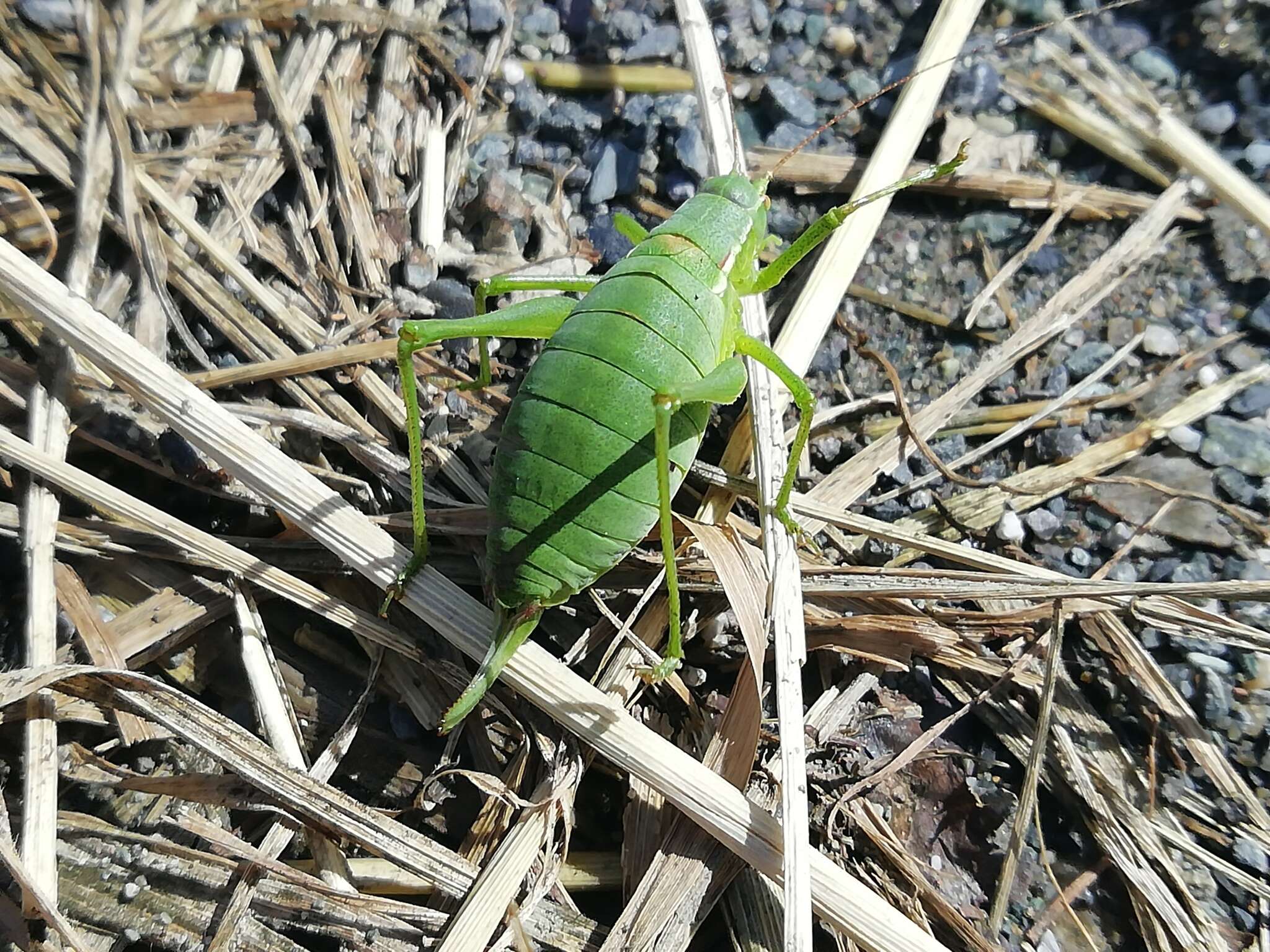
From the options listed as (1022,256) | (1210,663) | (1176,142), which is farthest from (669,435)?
(1176,142)

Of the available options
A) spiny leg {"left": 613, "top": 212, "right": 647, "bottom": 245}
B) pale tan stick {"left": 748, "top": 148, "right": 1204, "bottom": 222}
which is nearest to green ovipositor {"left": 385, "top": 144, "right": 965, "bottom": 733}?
spiny leg {"left": 613, "top": 212, "right": 647, "bottom": 245}

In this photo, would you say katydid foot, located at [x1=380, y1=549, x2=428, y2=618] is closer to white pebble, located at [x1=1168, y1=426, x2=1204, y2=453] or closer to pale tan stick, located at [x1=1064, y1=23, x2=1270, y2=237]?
white pebble, located at [x1=1168, y1=426, x2=1204, y2=453]

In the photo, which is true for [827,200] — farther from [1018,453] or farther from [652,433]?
[652,433]

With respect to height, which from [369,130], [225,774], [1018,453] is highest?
[1018,453]

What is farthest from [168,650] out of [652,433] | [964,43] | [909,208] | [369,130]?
[964,43]

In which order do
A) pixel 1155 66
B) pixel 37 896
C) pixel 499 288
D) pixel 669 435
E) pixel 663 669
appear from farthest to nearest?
1. pixel 1155 66
2. pixel 499 288
3. pixel 663 669
4. pixel 669 435
5. pixel 37 896

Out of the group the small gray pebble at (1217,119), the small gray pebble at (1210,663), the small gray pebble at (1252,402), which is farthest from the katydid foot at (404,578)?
the small gray pebble at (1217,119)

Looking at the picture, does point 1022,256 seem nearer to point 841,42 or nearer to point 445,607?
point 841,42
